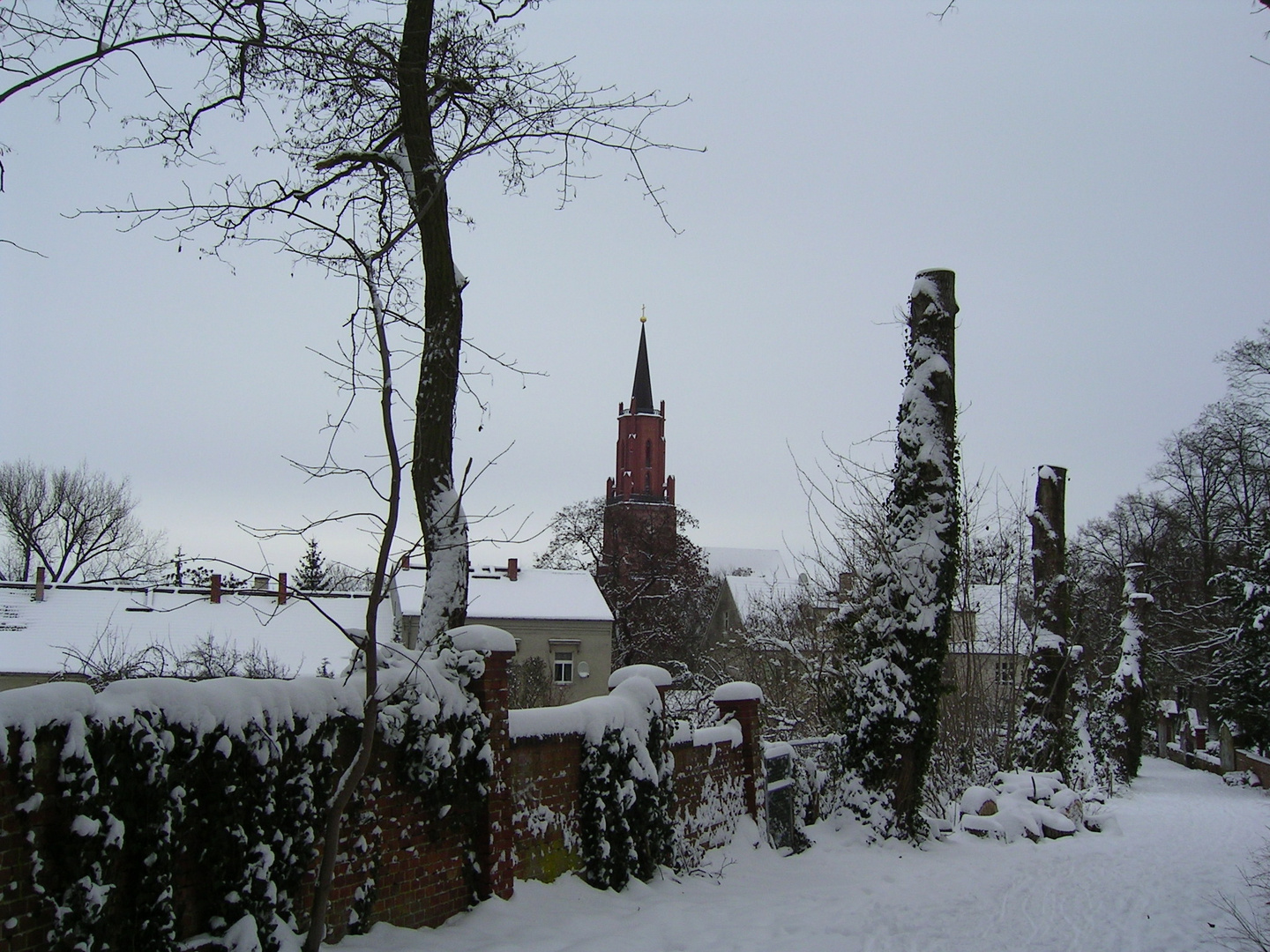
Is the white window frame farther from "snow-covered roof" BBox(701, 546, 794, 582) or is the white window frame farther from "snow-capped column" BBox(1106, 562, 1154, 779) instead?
"snow-covered roof" BBox(701, 546, 794, 582)

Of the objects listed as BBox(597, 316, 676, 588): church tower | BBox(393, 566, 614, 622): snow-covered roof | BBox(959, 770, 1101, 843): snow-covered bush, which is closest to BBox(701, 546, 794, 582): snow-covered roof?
BBox(597, 316, 676, 588): church tower

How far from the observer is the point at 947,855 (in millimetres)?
A: 10445

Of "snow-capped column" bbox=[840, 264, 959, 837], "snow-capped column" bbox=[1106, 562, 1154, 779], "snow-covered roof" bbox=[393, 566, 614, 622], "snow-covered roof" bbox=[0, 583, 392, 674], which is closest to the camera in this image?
"snow-capped column" bbox=[840, 264, 959, 837]

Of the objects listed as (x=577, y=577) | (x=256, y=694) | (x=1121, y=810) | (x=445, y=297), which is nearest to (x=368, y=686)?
(x=256, y=694)

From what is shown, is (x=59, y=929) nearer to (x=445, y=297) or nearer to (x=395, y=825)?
(x=395, y=825)

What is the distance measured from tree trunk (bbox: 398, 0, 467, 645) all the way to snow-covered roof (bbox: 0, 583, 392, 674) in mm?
22333

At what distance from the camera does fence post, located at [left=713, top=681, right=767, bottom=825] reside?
35.0ft

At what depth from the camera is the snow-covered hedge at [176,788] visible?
3.92 metres

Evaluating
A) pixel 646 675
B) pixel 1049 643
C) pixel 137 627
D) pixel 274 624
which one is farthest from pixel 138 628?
pixel 646 675

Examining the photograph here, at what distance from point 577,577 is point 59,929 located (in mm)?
37350

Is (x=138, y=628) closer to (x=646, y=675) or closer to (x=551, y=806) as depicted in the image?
(x=646, y=675)

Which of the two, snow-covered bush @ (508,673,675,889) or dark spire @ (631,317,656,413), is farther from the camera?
dark spire @ (631,317,656,413)

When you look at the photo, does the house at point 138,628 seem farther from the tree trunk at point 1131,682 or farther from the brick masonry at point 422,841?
the brick masonry at point 422,841

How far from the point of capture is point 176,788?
4.42 metres
